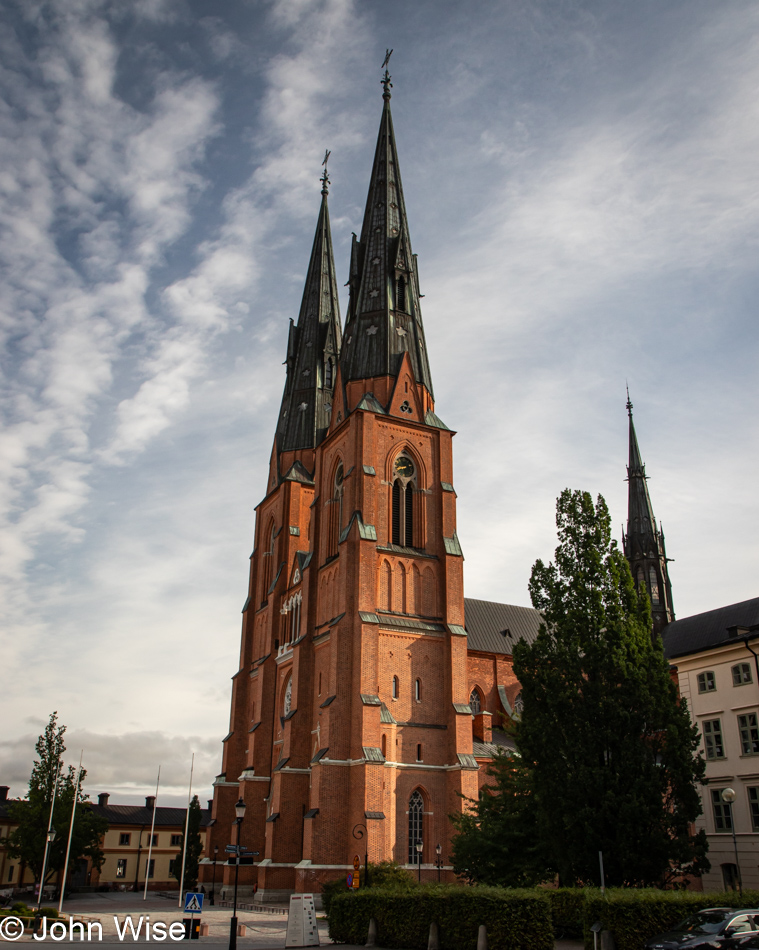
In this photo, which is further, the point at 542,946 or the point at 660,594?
the point at 660,594

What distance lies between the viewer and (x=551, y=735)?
22109 millimetres

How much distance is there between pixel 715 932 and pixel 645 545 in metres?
56.3

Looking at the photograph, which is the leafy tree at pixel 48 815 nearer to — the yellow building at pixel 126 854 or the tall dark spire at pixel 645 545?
the yellow building at pixel 126 854

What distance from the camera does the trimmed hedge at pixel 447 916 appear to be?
1742 centimetres

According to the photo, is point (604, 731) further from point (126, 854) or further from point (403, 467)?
point (126, 854)

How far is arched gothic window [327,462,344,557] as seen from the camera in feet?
154

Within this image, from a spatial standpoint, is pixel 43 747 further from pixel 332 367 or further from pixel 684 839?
pixel 684 839

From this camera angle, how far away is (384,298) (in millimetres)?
50500

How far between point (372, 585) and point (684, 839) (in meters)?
22.9

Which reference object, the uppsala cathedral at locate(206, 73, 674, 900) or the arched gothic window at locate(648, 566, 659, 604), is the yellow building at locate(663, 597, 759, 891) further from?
the arched gothic window at locate(648, 566, 659, 604)

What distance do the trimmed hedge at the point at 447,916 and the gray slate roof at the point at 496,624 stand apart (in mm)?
32351

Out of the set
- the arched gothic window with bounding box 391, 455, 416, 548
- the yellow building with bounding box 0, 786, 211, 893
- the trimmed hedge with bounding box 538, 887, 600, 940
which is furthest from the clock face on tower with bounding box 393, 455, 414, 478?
the yellow building with bounding box 0, 786, 211, 893

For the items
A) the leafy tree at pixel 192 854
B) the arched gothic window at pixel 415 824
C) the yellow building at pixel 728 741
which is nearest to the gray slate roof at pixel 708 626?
the yellow building at pixel 728 741

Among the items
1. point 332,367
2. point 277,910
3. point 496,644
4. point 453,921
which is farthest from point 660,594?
point 453,921
